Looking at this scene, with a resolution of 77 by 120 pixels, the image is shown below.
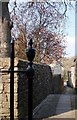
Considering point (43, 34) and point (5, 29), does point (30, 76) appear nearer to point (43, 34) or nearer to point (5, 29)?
point (5, 29)

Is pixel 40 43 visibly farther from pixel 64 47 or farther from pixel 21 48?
pixel 64 47

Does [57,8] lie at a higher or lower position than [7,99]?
higher

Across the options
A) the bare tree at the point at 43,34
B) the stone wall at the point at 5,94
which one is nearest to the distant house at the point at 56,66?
the bare tree at the point at 43,34

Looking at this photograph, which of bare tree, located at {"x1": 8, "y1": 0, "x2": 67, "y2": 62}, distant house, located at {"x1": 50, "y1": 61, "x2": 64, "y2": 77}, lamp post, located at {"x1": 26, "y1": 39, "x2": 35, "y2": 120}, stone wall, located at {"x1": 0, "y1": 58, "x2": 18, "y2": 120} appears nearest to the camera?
lamp post, located at {"x1": 26, "y1": 39, "x2": 35, "y2": 120}

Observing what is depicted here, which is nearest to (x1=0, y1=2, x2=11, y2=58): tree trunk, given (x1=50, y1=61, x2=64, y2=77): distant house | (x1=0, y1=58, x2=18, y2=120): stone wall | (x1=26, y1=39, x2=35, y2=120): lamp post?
(x1=0, y1=58, x2=18, y2=120): stone wall

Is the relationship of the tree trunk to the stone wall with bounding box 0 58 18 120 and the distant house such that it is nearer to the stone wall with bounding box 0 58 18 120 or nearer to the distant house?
the stone wall with bounding box 0 58 18 120

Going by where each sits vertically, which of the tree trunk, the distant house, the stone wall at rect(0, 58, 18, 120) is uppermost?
the tree trunk

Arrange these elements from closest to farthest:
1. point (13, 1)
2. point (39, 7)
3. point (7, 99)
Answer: point (7, 99), point (13, 1), point (39, 7)

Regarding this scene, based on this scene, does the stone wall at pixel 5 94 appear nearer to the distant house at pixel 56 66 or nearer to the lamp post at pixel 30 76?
the lamp post at pixel 30 76

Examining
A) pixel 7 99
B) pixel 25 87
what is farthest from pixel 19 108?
pixel 25 87

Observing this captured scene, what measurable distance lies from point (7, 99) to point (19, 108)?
0.84 ft

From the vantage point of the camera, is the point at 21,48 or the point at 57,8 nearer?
the point at 57,8

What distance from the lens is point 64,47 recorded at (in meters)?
13.6

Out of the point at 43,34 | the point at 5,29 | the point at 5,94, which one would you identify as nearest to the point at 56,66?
the point at 43,34
